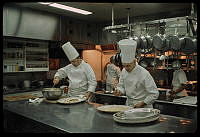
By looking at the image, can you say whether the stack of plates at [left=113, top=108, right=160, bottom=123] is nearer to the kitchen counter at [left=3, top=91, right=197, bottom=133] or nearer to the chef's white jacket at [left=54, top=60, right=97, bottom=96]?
the kitchen counter at [left=3, top=91, right=197, bottom=133]

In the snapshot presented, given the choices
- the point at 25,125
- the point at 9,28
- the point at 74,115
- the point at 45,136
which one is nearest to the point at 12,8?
the point at 9,28

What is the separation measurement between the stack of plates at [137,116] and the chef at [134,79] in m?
0.49

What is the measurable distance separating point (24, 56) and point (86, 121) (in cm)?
309

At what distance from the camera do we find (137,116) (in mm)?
1624

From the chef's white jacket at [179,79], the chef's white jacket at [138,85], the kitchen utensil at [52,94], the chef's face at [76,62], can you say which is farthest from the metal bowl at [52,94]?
the chef's white jacket at [179,79]

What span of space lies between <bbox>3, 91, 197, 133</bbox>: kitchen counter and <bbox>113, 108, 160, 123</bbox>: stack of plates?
0.03 metres

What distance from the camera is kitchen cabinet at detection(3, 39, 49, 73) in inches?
161

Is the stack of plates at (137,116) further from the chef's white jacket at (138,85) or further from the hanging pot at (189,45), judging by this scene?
the hanging pot at (189,45)

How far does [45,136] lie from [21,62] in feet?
10.1

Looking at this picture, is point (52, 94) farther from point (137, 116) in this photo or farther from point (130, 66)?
point (137, 116)

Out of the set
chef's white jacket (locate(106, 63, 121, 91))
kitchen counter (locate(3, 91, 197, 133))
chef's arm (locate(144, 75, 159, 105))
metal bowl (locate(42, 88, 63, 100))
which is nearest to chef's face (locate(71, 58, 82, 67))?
metal bowl (locate(42, 88, 63, 100))

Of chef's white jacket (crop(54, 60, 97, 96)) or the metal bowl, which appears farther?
chef's white jacket (crop(54, 60, 97, 96))

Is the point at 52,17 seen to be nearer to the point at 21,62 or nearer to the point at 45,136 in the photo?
A: the point at 21,62

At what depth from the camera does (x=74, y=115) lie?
1.85m
